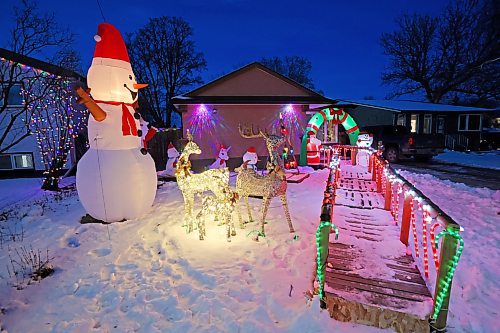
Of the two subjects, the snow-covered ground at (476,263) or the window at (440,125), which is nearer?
the snow-covered ground at (476,263)

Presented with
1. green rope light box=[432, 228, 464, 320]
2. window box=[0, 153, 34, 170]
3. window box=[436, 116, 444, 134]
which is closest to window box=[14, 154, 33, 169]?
window box=[0, 153, 34, 170]

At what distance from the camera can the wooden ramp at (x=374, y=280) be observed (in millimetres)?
2932

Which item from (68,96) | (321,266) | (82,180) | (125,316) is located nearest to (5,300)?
(125,316)

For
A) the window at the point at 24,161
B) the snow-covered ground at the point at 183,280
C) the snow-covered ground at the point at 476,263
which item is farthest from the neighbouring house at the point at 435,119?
the window at the point at 24,161

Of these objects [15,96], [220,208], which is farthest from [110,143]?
[15,96]

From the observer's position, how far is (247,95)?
13.8m

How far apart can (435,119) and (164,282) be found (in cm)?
2730

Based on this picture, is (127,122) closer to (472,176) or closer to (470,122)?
(472,176)

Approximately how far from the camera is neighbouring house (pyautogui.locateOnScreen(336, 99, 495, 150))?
23.3 metres

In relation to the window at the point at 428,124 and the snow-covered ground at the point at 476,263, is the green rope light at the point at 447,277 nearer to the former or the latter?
the snow-covered ground at the point at 476,263

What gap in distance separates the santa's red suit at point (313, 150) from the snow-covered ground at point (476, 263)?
17.3 ft

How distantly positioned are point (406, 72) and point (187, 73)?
82.5 feet

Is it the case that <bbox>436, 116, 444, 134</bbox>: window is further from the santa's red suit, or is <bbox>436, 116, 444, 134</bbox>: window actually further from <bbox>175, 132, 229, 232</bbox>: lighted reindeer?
<bbox>175, 132, 229, 232</bbox>: lighted reindeer

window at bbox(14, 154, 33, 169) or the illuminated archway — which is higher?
the illuminated archway
